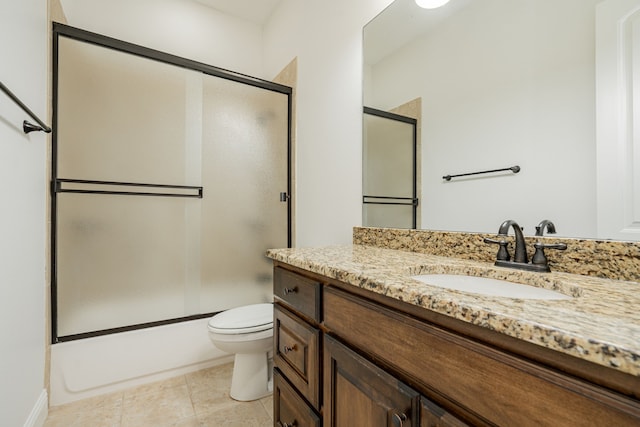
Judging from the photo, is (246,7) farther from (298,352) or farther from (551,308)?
(551,308)

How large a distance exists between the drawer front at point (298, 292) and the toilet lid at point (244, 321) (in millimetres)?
520

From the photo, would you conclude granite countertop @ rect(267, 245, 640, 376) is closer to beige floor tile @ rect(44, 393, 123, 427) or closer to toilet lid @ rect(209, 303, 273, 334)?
toilet lid @ rect(209, 303, 273, 334)

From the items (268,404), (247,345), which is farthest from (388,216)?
(268,404)

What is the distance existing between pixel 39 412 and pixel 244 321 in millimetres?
963

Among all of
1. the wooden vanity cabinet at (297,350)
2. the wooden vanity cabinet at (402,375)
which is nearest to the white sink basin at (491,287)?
the wooden vanity cabinet at (402,375)

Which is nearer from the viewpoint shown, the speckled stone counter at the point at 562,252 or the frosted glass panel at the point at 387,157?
the speckled stone counter at the point at 562,252

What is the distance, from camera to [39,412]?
1.37m

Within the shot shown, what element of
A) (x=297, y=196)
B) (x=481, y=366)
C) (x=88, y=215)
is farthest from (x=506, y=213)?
(x=88, y=215)

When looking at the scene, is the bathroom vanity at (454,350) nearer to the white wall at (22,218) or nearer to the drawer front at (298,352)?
the drawer front at (298,352)

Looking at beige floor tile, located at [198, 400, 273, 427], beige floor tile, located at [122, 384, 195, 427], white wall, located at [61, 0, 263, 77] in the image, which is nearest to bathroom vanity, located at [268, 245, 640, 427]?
beige floor tile, located at [198, 400, 273, 427]

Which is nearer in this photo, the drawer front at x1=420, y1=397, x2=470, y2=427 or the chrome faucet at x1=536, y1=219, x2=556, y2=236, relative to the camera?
the drawer front at x1=420, y1=397, x2=470, y2=427

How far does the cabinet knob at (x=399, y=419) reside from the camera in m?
0.60

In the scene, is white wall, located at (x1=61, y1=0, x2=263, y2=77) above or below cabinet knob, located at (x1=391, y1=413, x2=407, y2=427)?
above

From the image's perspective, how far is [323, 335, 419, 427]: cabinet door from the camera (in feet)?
1.98
